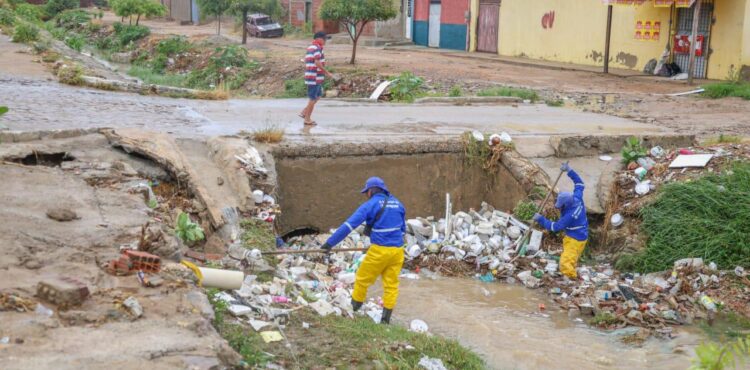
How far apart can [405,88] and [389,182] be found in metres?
7.61

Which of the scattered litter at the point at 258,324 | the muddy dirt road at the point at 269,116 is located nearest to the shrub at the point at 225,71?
the muddy dirt road at the point at 269,116

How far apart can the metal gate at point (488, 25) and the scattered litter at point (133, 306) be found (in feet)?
98.0

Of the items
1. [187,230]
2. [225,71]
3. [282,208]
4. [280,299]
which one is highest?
[225,71]

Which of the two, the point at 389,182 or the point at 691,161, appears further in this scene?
the point at 389,182

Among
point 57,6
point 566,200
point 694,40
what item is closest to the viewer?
point 566,200

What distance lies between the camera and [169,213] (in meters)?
9.20

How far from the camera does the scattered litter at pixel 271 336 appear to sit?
6371 millimetres

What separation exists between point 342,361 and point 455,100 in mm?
11868

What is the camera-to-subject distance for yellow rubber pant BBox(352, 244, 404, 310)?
838 cm

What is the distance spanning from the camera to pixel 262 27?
41.0 m

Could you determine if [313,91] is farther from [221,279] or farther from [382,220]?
A: [221,279]

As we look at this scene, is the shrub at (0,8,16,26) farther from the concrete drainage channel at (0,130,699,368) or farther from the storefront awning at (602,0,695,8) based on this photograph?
the concrete drainage channel at (0,130,699,368)

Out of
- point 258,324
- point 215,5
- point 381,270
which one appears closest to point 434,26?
point 215,5

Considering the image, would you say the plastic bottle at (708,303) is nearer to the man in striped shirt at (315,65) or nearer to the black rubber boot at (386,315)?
the black rubber boot at (386,315)
